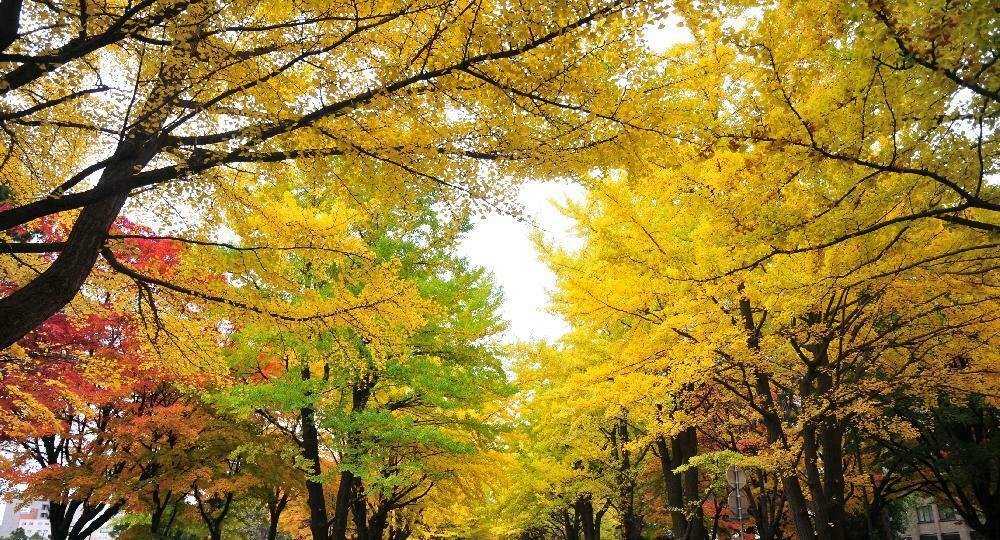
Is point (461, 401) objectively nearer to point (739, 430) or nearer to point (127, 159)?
point (127, 159)

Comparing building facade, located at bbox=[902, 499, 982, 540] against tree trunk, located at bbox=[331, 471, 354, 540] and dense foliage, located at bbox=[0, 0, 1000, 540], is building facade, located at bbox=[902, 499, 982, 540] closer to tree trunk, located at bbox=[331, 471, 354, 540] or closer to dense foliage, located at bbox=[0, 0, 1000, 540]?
dense foliage, located at bbox=[0, 0, 1000, 540]

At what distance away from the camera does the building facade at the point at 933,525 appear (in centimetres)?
2839

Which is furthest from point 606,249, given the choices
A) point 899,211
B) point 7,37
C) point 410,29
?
point 7,37

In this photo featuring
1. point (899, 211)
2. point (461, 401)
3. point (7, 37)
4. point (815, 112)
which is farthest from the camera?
point (461, 401)

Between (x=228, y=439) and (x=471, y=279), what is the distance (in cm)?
593

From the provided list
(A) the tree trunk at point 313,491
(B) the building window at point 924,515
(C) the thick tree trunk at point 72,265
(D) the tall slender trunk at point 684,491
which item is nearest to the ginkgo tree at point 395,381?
(A) the tree trunk at point 313,491

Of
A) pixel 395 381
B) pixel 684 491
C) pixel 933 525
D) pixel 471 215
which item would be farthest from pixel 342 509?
pixel 933 525

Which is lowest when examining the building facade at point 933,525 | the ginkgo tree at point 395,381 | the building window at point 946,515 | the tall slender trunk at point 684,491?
the building facade at point 933,525

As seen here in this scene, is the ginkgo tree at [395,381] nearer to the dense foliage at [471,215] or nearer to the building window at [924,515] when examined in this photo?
the dense foliage at [471,215]

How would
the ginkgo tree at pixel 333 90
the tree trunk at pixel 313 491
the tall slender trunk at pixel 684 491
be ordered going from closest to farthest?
1. the ginkgo tree at pixel 333 90
2. the tree trunk at pixel 313 491
3. the tall slender trunk at pixel 684 491

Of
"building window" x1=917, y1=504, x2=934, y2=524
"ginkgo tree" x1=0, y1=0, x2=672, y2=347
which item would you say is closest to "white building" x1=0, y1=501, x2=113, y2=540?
"ginkgo tree" x1=0, y1=0, x2=672, y2=347

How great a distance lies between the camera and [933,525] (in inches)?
1193

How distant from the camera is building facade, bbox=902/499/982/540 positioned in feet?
93.1

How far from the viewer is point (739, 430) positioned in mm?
12914
